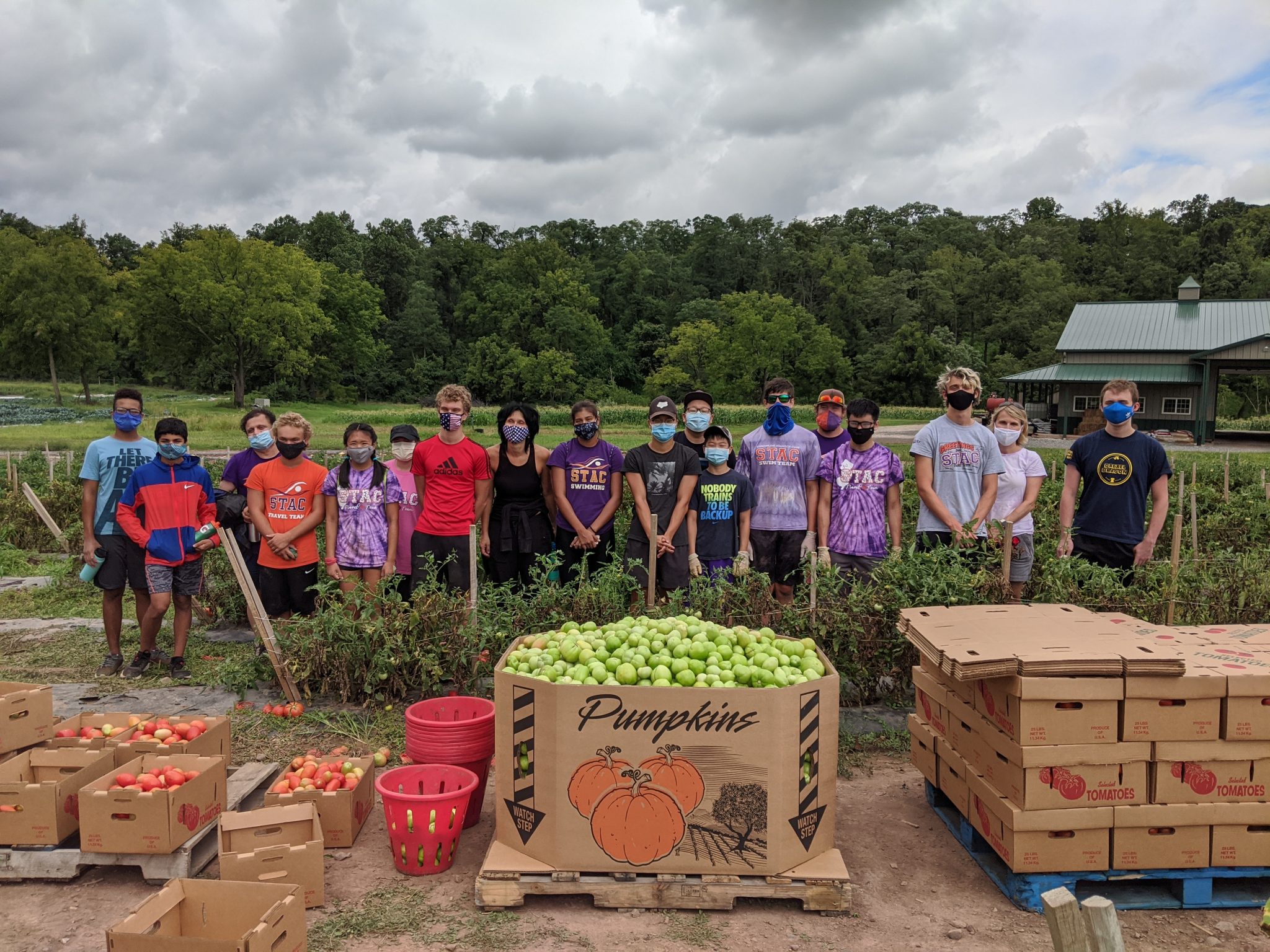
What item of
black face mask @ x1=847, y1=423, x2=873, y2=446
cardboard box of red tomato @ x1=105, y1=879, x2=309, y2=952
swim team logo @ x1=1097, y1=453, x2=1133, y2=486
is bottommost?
cardboard box of red tomato @ x1=105, y1=879, x2=309, y2=952

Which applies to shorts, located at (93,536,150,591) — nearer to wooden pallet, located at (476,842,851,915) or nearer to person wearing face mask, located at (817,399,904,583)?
wooden pallet, located at (476,842,851,915)

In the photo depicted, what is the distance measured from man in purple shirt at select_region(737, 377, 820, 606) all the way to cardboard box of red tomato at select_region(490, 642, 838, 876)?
118 inches

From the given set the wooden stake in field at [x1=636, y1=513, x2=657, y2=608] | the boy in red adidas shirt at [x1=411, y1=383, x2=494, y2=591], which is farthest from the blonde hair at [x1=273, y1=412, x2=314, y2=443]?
the wooden stake in field at [x1=636, y1=513, x2=657, y2=608]

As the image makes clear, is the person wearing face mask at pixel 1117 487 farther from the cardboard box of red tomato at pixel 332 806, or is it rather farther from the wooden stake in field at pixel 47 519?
the wooden stake in field at pixel 47 519

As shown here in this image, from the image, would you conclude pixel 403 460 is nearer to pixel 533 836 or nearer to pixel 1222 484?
pixel 533 836

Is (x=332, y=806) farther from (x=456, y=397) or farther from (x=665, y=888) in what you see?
(x=456, y=397)

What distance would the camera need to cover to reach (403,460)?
23.8ft

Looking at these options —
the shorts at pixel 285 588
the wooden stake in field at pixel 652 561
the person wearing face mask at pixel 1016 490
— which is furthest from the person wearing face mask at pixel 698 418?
the shorts at pixel 285 588

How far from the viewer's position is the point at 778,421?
674 cm

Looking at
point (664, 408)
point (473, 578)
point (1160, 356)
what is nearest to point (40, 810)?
point (473, 578)

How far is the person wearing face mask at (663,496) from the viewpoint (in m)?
6.48

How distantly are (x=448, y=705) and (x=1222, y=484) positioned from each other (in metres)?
17.4

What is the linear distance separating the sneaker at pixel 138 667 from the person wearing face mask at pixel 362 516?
1.71 metres

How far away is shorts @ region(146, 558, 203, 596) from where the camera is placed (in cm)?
657
